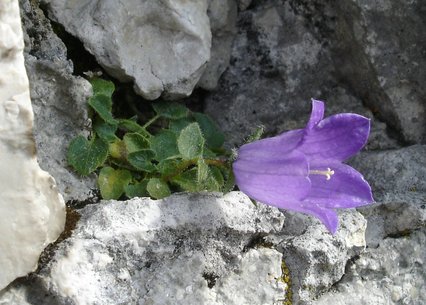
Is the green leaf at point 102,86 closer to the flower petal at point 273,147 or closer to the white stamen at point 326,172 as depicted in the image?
the flower petal at point 273,147

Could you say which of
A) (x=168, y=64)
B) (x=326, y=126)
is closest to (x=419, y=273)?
(x=326, y=126)

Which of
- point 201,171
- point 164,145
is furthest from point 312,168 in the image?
point 164,145

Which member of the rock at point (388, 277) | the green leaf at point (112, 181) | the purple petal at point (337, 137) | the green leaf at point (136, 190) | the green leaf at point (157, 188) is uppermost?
the purple petal at point (337, 137)

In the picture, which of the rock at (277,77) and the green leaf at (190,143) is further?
the rock at (277,77)

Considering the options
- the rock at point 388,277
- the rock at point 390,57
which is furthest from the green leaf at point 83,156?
the rock at point 390,57

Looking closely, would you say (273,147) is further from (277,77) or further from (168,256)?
(277,77)

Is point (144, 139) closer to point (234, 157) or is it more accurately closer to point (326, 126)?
point (234, 157)

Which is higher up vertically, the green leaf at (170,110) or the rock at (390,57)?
the rock at (390,57)
